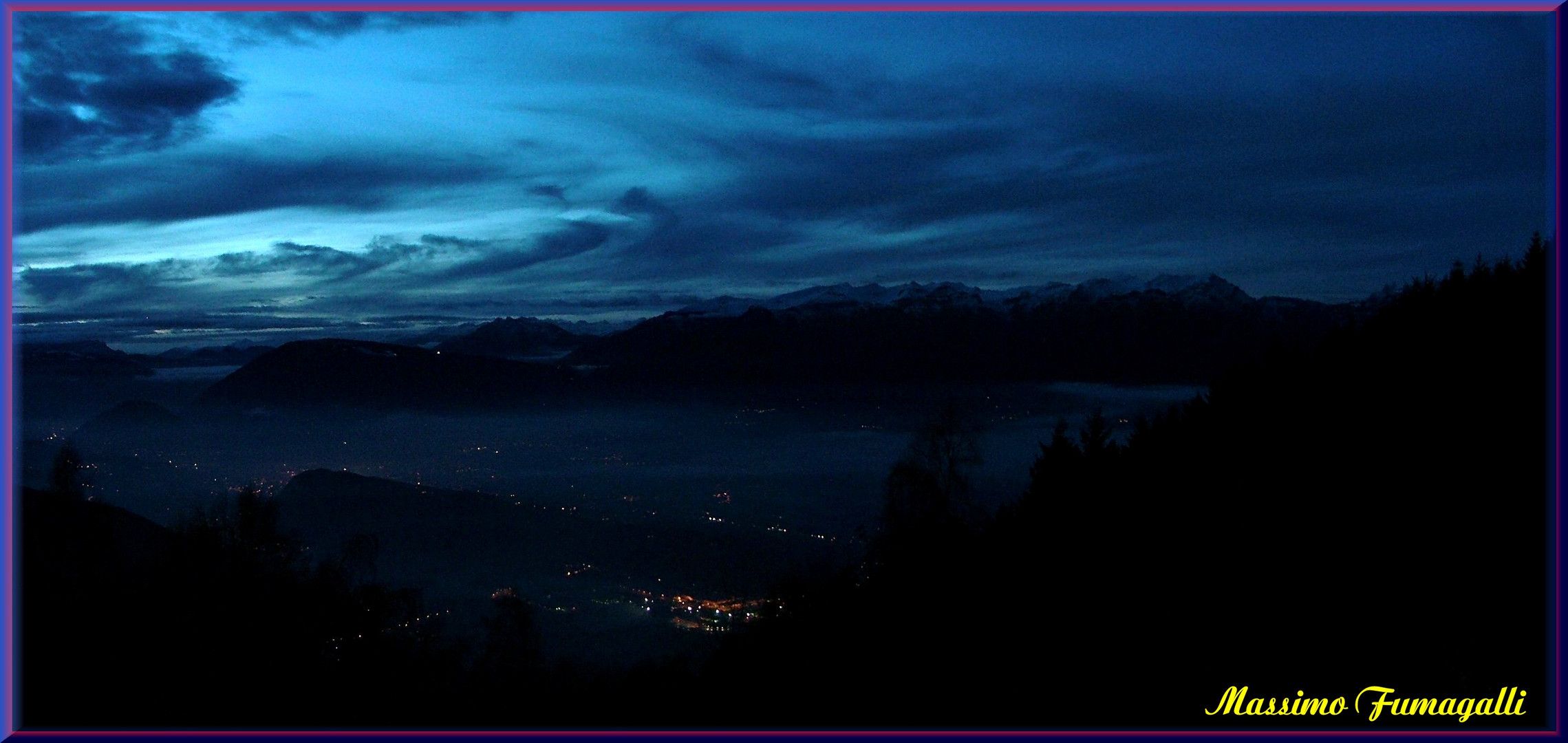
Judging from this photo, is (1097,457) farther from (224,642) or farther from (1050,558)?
(224,642)

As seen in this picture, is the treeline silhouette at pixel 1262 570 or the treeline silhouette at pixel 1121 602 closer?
the treeline silhouette at pixel 1262 570

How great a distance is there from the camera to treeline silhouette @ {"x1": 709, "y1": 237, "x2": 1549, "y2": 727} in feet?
45.3

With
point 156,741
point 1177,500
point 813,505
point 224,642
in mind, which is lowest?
point 813,505

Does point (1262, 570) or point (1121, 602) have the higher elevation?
point (1262, 570)

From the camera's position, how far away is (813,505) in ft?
486

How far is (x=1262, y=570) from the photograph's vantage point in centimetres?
1645

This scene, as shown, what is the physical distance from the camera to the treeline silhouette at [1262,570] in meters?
13.8

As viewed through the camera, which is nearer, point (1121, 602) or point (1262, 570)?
point (1262, 570)

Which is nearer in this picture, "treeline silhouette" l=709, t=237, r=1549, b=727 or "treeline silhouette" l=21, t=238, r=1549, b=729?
"treeline silhouette" l=709, t=237, r=1549, b=727

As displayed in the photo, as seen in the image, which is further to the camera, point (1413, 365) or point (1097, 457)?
point (1097, 457)

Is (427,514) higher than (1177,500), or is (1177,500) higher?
(1177,500)

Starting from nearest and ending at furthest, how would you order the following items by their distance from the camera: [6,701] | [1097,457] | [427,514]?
[6,701]
[1097,457]
[427,514]

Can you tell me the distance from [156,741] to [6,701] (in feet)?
5.56

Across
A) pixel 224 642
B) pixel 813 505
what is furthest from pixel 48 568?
pixel 813 505
